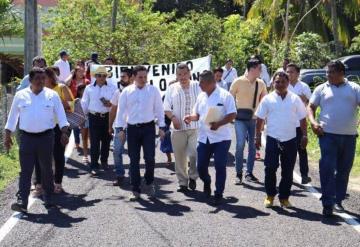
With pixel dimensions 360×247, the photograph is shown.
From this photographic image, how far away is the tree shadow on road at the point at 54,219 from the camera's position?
8.40 metres

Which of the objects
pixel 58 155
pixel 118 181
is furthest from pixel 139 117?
pixel 118 181

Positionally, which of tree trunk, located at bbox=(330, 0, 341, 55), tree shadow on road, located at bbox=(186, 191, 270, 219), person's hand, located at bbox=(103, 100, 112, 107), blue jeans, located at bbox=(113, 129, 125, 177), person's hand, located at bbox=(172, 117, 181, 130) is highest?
tree trunk, located at bbox=(330, 0, 341, 55)

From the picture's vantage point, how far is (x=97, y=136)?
1204 cm

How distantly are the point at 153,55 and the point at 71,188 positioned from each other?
14.7 m

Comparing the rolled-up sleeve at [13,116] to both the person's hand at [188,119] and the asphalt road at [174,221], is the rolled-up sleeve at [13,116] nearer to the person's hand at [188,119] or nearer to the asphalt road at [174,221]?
the asphalt road at [174,221]

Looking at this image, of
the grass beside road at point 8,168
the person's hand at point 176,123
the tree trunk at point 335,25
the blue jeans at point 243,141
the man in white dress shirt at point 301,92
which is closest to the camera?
the person's hand at point 176,123

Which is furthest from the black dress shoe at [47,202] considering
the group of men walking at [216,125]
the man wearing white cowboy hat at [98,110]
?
the man wearing white cowboy hat at [98,110]

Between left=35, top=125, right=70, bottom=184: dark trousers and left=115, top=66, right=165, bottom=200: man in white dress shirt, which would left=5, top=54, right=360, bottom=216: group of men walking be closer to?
left=115, top=66, right=165, bottom=200: man in white dress shirt

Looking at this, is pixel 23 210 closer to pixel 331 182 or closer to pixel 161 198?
pixel 161 198

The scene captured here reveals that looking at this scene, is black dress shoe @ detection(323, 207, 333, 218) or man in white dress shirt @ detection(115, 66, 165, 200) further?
man in white dress shirt @ detection(115, 66, 165, 200)

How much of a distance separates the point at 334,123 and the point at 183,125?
2.48 metres

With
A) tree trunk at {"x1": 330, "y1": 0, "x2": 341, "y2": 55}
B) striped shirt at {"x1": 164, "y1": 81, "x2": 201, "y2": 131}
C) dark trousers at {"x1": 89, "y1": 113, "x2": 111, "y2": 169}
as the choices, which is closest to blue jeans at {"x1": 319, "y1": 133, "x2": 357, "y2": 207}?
striped shirt at {"x1": 164, "y1": 81, "x2": 201, "y2": 131}

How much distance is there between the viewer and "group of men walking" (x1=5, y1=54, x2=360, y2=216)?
8.74m

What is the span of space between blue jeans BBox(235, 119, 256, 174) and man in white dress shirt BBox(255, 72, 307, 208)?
71.0 inches
